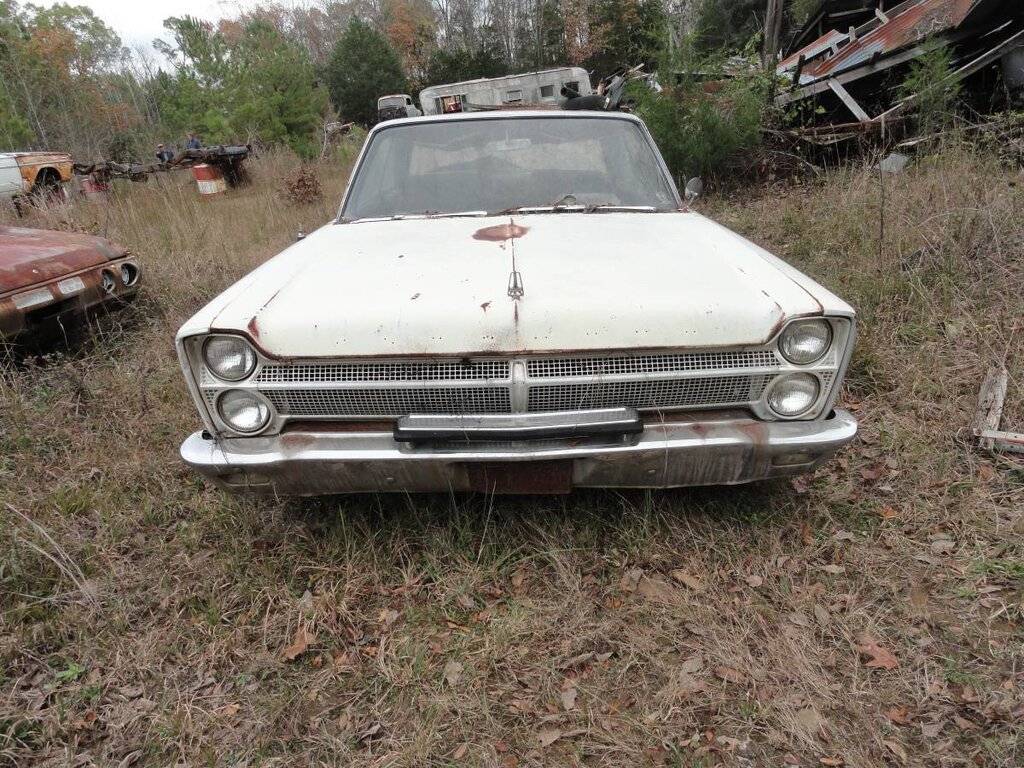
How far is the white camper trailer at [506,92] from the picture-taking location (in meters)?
10.5

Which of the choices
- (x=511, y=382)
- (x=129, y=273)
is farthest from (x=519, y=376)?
(x=129, y=273)

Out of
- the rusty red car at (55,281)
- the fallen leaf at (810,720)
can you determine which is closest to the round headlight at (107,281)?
the rusty red car at (55,281)

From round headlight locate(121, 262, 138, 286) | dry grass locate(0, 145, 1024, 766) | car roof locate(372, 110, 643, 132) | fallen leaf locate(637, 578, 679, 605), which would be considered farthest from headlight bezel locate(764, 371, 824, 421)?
round headlight locate(121, 262, 138, 286)

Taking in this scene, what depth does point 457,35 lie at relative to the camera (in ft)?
115

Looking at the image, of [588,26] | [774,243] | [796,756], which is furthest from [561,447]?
[588,26]

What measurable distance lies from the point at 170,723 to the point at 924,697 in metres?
2.21

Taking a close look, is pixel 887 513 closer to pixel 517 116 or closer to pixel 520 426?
pixel 520 426

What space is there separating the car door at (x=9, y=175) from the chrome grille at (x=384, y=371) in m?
10.1

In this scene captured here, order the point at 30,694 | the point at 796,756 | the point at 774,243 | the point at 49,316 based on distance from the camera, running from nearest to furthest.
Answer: the point at 796,756 < the point at 30,694 < the point at 49,316 < the point at 774,243

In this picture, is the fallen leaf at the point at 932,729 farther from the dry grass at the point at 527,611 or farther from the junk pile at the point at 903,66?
the junk pile at the point at 903,66

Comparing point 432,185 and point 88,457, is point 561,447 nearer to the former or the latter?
point 432,185

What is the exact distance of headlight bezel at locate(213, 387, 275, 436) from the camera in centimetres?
188

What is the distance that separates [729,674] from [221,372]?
185cm

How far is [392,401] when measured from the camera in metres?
1.87
